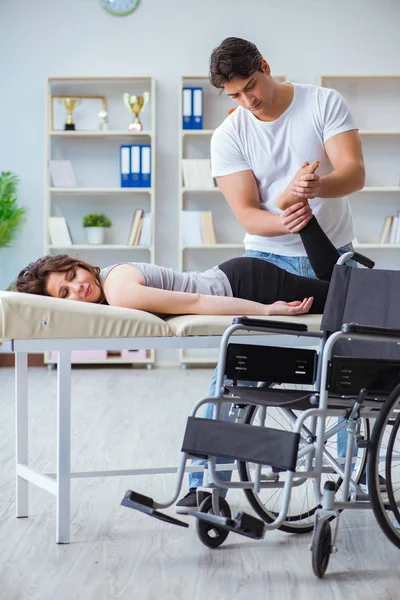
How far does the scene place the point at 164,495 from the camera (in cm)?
258

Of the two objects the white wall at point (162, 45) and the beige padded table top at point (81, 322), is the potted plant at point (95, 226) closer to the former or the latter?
the white wall at point (162, 45)

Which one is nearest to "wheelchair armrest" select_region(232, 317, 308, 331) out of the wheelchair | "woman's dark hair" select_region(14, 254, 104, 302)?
the wheelchair

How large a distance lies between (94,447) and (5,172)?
10.5 feet

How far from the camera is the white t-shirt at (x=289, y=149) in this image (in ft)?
8.38

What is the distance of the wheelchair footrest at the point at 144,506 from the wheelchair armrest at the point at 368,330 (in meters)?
0.55

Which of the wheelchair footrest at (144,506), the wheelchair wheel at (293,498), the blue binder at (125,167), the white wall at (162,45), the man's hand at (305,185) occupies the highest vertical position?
the white wall at (162,45)

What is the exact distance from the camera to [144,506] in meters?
1.79

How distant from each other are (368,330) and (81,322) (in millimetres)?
720

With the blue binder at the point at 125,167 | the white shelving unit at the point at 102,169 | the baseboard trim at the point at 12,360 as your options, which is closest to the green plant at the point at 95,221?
the white shelving unit at the point at 102,169

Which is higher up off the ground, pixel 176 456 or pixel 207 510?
pixel 207 510

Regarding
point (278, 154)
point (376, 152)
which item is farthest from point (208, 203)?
point (278, 154)

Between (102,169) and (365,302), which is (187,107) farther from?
(365,302)

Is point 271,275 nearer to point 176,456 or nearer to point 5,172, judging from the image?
point 176,456

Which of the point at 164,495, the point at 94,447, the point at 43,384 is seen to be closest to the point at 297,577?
the point at 164,495
